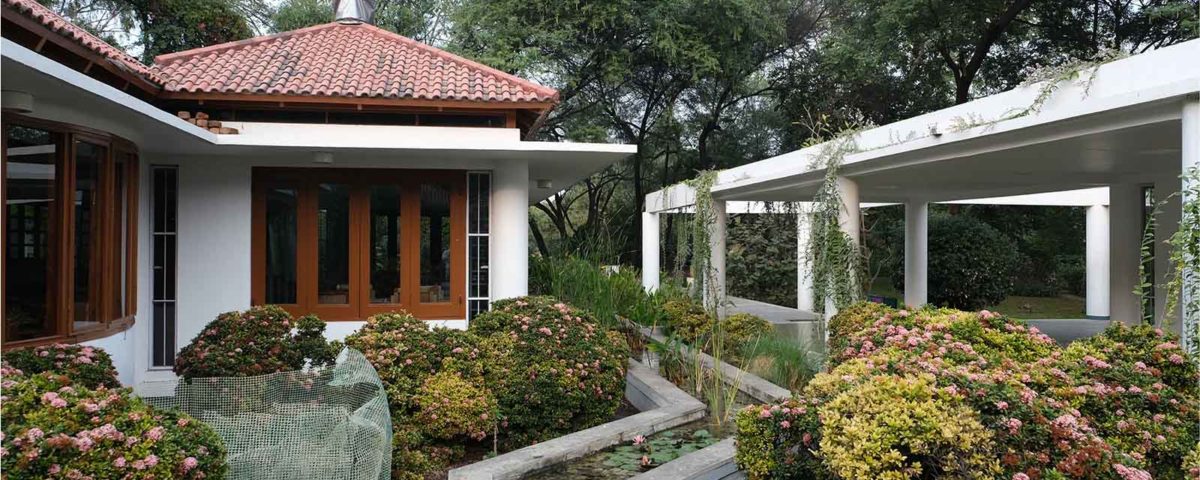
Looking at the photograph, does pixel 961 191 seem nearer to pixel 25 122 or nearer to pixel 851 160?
pixel 851 160

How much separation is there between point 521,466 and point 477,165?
4.37 meters

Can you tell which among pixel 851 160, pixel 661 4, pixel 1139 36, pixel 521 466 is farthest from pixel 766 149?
pixel 521 466

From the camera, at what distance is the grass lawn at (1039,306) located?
52.9 feet

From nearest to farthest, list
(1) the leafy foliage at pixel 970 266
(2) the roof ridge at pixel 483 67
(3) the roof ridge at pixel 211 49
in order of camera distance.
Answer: (2) the roof ridge at pixel 483 67
(3) the roof ridge at pixel 211 49
(1) the leafy foliage at pixel 970 266

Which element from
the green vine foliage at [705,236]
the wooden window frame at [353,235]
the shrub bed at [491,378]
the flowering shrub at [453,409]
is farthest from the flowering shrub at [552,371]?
the green vine foliage at [705,236]

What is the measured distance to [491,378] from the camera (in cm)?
541

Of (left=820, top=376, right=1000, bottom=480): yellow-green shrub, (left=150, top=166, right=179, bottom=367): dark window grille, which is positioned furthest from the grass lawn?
(left=150, top=166, right=179, bottom=367): dark window grille

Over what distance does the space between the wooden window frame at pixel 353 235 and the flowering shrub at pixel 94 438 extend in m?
4.67

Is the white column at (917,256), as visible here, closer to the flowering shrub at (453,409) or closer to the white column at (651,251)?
the white column at (651,251)

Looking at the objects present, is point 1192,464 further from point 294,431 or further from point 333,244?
point 333,244

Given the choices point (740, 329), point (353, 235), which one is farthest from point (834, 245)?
point (353, 235)

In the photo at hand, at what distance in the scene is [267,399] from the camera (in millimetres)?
4492

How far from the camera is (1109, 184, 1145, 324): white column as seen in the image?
10672 mm

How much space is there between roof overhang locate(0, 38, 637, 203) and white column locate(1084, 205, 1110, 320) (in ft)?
33.6
